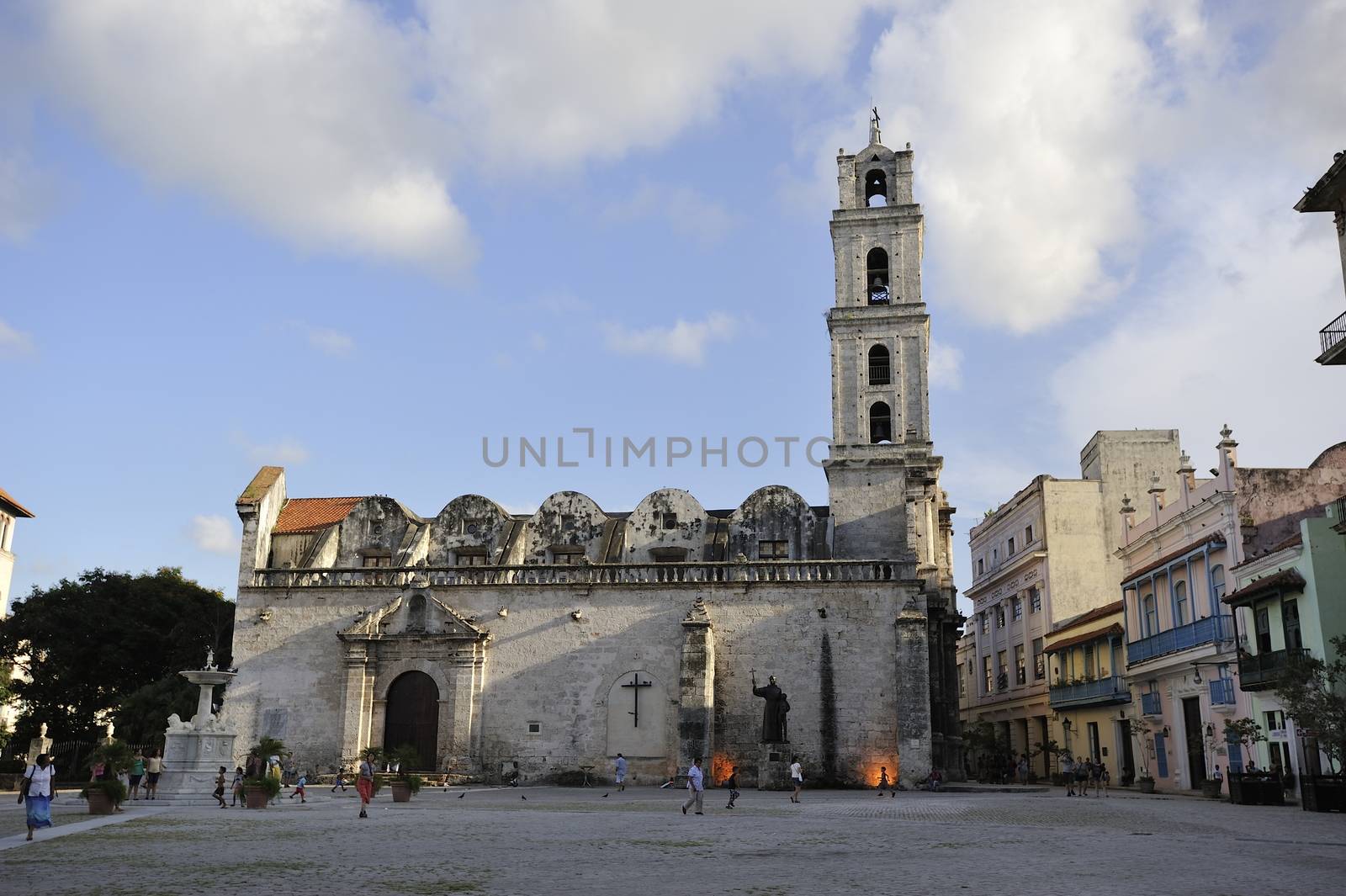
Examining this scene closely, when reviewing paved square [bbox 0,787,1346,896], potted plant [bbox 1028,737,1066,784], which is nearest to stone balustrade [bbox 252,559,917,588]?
paved square [bbox 0,787,1346,896]

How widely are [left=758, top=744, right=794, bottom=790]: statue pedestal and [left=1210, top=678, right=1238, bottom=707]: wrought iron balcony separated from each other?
38.5 feet

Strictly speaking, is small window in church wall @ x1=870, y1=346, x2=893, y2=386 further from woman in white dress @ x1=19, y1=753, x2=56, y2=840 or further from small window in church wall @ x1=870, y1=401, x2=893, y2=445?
woman in white dress @ x1=19, y1=753, x2=56, y2=840

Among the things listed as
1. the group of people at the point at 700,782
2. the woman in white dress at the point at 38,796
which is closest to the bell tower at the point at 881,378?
the group of people at the point at 700,782

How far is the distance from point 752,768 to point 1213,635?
13.1m

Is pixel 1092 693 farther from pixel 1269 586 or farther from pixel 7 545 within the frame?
pixel 7 545

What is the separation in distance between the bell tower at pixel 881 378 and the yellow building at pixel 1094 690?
20.8 feet

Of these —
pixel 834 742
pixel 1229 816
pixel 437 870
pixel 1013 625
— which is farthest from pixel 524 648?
pixel 1013 625

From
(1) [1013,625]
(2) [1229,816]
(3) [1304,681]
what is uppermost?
(1) [1013,625]

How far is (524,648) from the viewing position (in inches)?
1329

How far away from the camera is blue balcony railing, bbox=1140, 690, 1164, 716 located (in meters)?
Answer: 34.6

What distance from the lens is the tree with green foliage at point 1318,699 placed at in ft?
72.1

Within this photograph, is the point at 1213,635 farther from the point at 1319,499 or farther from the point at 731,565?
the point at 731,565

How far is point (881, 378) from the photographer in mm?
37688

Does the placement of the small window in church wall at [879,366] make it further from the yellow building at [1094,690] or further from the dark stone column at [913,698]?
the yellow building at [1094,690]
